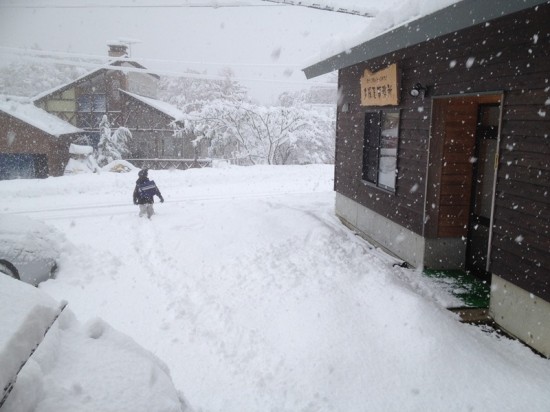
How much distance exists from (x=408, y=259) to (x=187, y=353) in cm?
452

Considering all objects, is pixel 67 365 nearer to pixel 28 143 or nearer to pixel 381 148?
pixel 381 148

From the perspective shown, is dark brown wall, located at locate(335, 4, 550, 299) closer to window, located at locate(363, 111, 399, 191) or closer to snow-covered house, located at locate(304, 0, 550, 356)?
snow-covered house, located at locate(304, 0, 550, 356)

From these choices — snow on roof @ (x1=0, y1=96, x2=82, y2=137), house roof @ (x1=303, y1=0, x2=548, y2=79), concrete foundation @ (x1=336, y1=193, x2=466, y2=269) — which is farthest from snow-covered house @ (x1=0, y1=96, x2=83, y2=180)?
house roof @ (x1=303, y1=0, x2=548, y2=79)

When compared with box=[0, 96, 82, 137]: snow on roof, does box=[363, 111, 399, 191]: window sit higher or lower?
lower

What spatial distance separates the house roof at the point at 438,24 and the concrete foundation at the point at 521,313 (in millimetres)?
3184

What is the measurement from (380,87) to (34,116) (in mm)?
27892

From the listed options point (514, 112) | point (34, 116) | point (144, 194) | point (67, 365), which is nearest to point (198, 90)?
point (34, 116)

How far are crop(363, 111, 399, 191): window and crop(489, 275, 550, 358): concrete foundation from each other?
3.35 metres

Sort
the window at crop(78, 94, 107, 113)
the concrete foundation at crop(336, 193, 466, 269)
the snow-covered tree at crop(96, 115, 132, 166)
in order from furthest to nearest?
1. the window at crop(78, 94, 107, 113)
2. the snow-covered tree at crop(96, 115, 132, 166)
3. the concrete foundation at crop(336, 193, 466, 269)

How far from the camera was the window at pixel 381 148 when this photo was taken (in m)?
8.21

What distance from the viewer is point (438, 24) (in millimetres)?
4953

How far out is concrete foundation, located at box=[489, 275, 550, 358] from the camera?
4.36 metres

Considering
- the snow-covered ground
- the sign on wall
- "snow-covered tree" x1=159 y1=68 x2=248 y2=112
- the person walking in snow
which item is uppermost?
"snow-covered tree" x1=159 y1=68 x2=248 y2=112

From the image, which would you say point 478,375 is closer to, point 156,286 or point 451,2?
point 451,2
